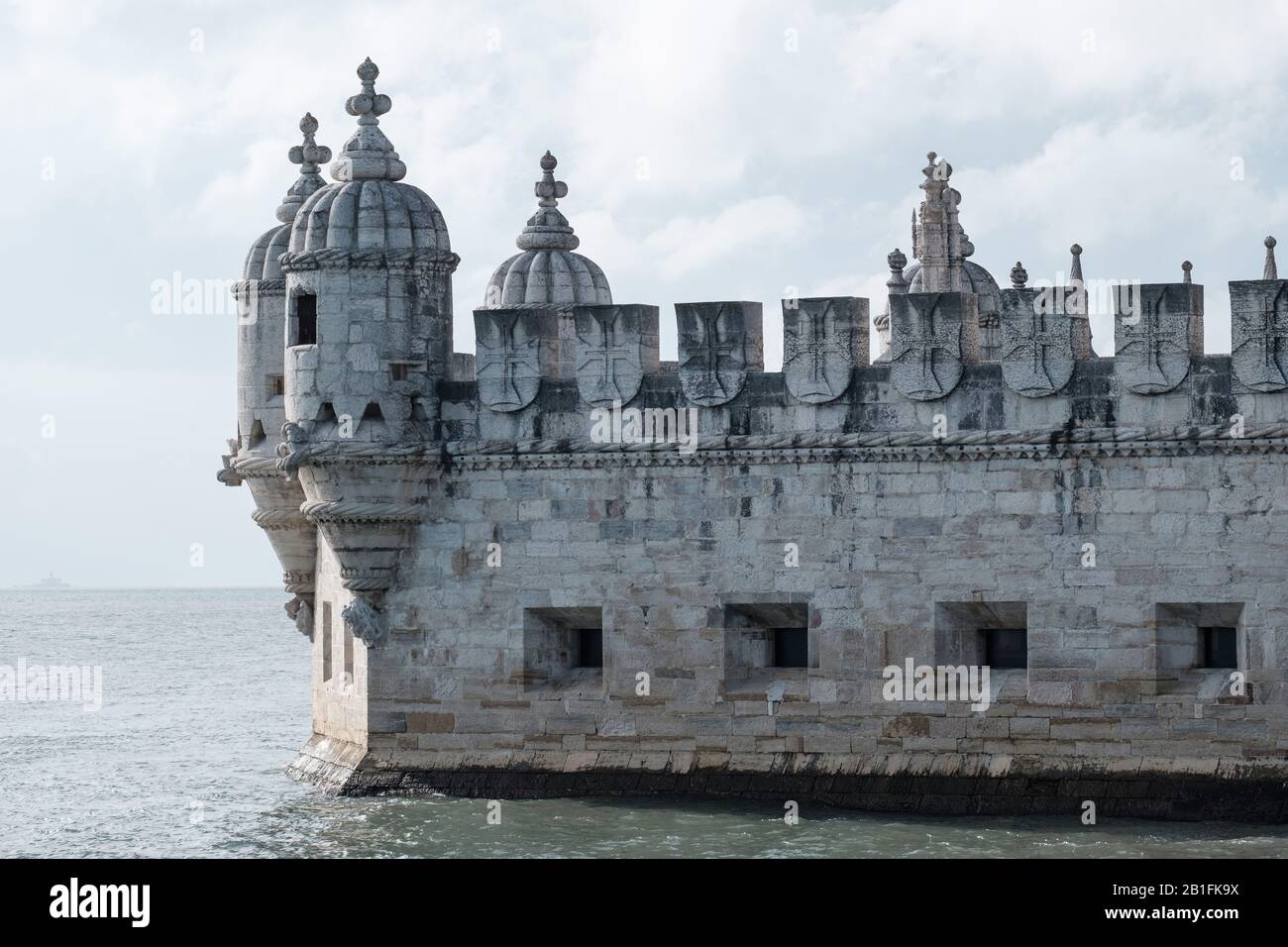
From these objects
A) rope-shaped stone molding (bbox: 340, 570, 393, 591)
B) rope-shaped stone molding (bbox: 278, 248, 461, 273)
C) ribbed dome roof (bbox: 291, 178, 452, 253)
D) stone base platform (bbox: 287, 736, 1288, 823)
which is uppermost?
ribbed dome roof (bbox: 291, 178, 452, 253)

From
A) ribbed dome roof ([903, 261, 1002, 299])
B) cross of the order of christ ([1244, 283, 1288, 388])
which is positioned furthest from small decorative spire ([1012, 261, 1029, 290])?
cross of the order of christ ([1244, 283, 1288, 388])

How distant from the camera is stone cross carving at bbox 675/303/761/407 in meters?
27.2

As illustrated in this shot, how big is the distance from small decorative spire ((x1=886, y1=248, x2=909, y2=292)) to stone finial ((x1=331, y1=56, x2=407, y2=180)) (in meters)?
11.3

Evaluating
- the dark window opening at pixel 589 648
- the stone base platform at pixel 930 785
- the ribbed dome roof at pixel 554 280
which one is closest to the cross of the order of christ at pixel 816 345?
the dark window opening at pixel 589 648

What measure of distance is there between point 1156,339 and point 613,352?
5.77 metres

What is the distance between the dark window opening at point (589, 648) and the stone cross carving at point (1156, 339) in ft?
21.6

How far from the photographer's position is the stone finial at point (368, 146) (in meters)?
28.5

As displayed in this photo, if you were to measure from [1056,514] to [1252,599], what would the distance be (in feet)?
7.04

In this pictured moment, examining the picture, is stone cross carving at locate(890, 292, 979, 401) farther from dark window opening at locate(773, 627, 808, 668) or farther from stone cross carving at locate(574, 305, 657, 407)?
dark window opening at locate(773, 627, 808, 668)

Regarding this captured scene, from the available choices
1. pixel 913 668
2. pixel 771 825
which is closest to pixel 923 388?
pixel 913 668

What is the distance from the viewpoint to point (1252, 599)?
83.6 feet
